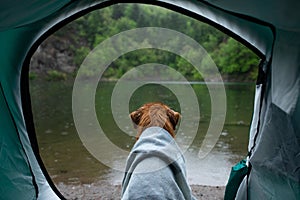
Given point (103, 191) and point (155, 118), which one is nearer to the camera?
point (155, 118)

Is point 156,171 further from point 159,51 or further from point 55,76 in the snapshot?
point 55,76

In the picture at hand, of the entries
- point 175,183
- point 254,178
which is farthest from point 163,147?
point 254,178

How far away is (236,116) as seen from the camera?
34.8 feet

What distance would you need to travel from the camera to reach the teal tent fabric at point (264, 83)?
1757 mm

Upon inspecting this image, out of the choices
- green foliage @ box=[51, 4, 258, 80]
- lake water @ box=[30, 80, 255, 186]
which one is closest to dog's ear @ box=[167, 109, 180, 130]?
lake water @ box=[30, 80, 255, 186]

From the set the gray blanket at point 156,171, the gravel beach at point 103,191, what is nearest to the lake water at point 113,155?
the gravel beach at point 103,191

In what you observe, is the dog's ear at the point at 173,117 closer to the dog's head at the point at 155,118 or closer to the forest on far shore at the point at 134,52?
the dog's head at the point at 155,118

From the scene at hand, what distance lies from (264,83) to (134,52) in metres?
31.5

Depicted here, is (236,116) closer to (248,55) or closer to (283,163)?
(283,163)

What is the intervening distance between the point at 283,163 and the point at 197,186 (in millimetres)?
2658

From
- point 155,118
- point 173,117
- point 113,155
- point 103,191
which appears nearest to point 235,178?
point 173,117

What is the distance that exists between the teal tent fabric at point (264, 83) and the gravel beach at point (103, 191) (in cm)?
112

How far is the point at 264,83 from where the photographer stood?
94.7 inches

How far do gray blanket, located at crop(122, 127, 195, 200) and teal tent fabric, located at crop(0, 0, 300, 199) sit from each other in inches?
22.2
